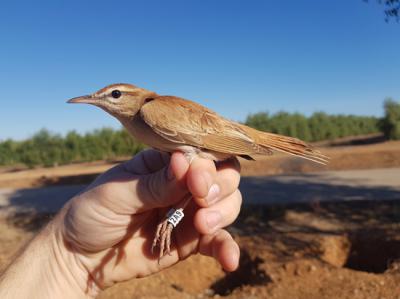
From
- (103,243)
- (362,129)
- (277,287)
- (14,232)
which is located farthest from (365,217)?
(362,129)

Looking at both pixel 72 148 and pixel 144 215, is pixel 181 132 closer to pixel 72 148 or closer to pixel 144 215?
pixel 144 215

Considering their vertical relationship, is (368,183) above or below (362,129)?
below

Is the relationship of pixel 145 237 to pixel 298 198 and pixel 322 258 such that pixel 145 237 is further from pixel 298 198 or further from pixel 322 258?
pixel 298 198

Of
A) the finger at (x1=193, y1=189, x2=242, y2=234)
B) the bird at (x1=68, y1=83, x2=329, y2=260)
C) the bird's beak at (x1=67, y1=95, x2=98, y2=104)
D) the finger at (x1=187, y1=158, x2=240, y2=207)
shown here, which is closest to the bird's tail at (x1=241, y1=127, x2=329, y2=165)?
the bird at (x1=68, y1=83, x2=329, y2=260)

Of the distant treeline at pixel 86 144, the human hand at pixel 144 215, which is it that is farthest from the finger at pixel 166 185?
the distant treeline at pixel 86 144

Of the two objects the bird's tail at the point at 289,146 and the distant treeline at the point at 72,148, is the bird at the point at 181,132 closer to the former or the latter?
the bird's tail at the point at 289,146

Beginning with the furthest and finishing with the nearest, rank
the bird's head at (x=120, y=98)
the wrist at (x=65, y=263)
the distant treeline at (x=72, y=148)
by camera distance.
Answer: the distant treeline at (x=72, y=148) < the bird's head at (x=120, y=98) < the wrist at (x=65, y=263)

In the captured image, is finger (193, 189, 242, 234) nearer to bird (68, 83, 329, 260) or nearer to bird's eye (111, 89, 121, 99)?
bird (68, 83, 329, 260)

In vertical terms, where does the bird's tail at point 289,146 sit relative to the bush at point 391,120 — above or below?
below
